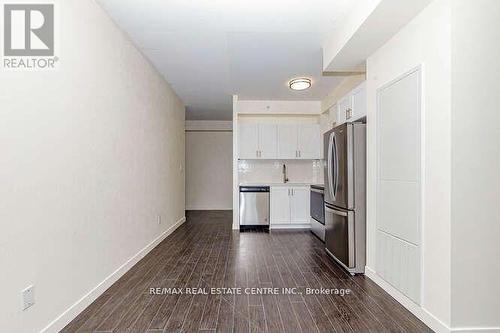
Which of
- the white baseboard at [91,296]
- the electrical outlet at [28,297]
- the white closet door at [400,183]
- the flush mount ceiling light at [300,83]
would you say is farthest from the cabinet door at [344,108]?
the electrical outlet at [28,297]

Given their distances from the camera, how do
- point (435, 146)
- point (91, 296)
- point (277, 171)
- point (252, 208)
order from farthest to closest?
point (277, 171) → point (252, 208) → point (91, 296) → point (435, 146)

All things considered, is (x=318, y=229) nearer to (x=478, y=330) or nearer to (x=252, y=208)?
(x=252, y=208)

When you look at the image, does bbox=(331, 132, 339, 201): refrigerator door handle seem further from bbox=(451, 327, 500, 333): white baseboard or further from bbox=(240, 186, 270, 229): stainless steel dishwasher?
bbox=(240, 186, 270, 229): stainless steel dishwasher

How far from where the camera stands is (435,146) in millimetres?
2279

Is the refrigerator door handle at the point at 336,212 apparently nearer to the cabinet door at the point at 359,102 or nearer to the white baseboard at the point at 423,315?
the white baseboard at the point at 423,315

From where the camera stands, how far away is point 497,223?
2135mm

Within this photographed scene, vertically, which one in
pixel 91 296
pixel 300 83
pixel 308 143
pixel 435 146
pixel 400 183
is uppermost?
pixel 300 83

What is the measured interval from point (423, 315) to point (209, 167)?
7625mm

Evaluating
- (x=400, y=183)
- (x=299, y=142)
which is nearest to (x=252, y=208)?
(x=299, y=142)

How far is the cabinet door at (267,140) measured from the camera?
6.67 metres

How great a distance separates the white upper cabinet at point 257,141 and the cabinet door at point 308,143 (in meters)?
0.55

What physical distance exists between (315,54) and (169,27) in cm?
186

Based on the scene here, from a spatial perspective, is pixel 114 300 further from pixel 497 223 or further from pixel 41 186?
pixel 497 223

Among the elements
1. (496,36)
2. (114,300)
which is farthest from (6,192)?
(496,36)
